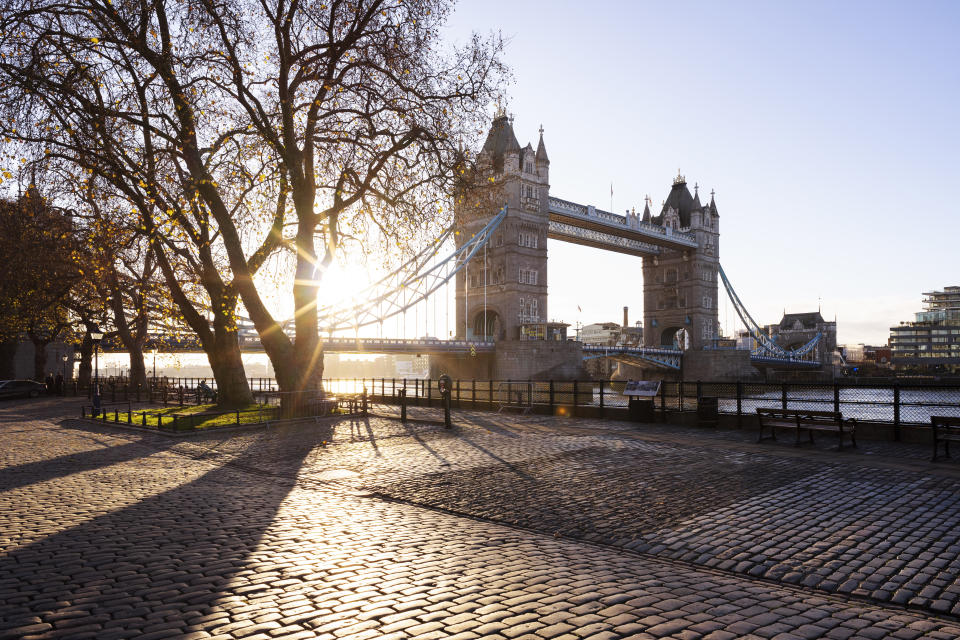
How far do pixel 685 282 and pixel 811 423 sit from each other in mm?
85212

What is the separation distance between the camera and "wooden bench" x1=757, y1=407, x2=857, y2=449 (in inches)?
456

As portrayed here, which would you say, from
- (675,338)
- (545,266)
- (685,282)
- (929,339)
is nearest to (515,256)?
(545,266)

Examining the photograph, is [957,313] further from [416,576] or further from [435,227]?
[416,576]

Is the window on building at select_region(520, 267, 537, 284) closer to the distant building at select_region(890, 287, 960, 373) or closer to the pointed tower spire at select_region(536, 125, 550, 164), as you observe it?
the pointed tower spire at select_region(536, 125, 550, 164)

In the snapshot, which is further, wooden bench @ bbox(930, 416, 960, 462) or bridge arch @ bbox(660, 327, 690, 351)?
bridge arch @ bbox(660, 327, 690, 351)

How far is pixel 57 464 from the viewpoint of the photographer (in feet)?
34.4

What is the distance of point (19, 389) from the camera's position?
33.4 metres

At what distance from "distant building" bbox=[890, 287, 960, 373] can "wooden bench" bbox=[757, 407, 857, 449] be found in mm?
132420

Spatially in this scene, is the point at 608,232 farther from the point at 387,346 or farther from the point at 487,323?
the point at 387,346

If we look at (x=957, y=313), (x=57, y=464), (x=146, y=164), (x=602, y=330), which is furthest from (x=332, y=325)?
(x=957, y=313)

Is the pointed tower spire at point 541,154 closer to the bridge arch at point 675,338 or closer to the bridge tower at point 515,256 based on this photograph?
the bridge tower at point 515,256

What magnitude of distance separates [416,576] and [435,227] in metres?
15.5

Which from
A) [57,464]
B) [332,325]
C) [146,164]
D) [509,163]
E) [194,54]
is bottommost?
[57,464]

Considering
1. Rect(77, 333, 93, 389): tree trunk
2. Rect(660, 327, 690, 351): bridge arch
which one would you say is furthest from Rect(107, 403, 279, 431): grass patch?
Rect(660, 327, 690, 351): bridge arch
